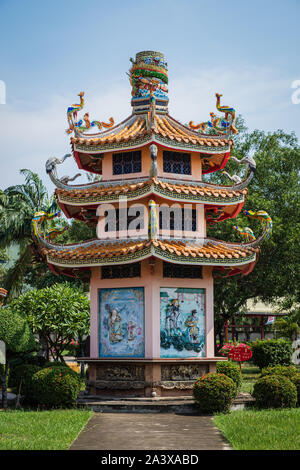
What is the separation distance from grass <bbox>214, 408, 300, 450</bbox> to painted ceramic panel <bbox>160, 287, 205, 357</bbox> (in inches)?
113

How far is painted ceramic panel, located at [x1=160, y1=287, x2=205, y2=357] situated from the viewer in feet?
60.0

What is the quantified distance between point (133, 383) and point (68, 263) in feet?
14.3

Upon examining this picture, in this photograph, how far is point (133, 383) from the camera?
59.1 ft

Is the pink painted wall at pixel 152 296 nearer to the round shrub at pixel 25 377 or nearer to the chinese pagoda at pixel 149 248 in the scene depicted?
the chinese pagoda at pixel 149 248

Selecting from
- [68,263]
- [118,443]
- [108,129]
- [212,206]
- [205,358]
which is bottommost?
[118,443]

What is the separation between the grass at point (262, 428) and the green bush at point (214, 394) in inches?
16.2

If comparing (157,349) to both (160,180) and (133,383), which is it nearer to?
(133,383)

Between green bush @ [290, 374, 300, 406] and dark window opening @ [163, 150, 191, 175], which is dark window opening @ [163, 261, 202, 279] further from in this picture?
green bush @ [290, 374, 300, 406]

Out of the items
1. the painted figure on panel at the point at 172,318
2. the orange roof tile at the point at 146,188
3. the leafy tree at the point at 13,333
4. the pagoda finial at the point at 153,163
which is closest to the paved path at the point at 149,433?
the painted figure on panel at the point at 172,318

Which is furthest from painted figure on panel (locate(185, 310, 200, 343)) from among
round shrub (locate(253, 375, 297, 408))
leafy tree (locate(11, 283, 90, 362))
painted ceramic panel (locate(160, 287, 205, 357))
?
leafy tree (locate(11, 283, 90, 362))

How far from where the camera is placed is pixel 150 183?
18250 mm

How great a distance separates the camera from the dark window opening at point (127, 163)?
66.1ft
